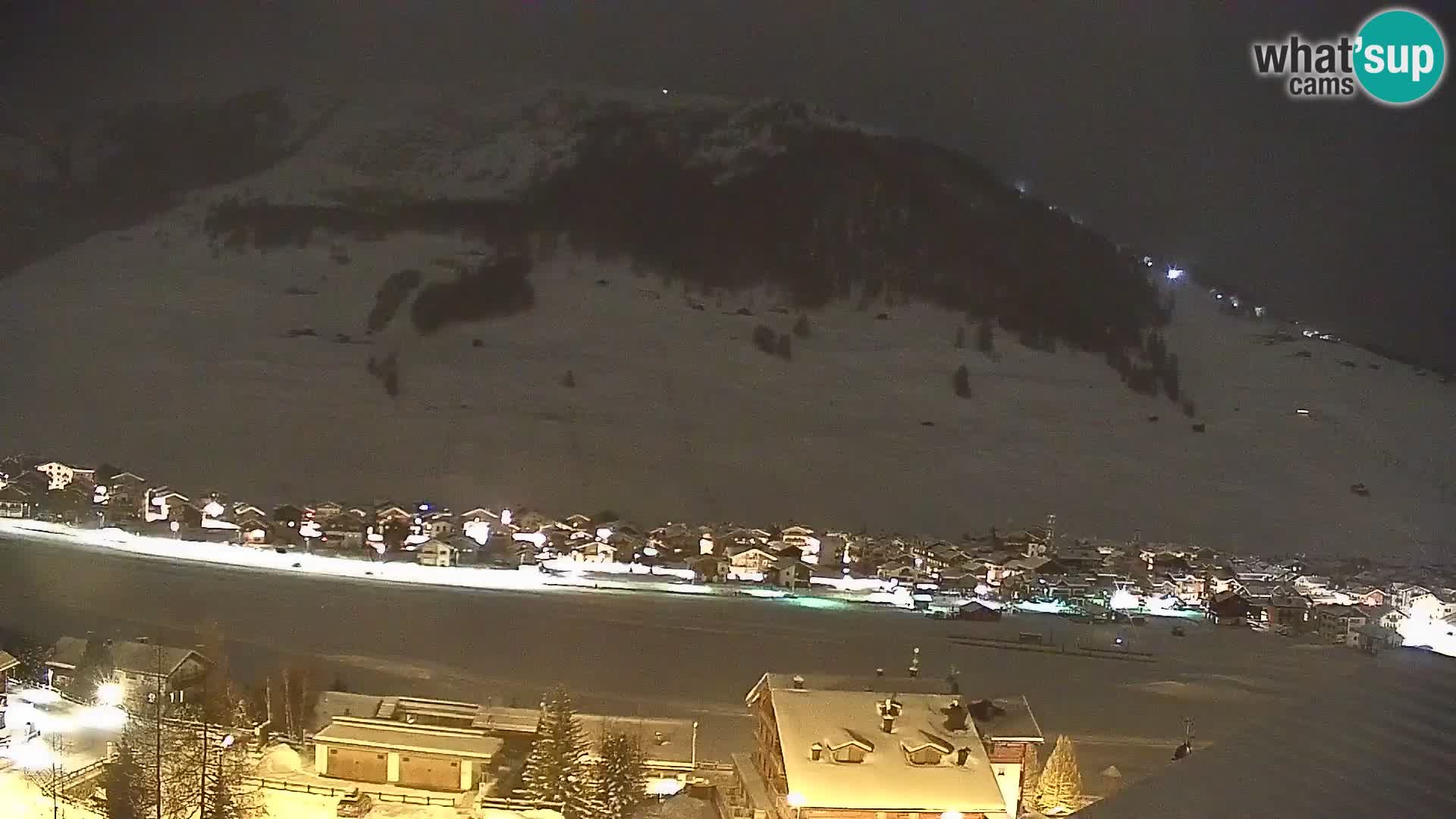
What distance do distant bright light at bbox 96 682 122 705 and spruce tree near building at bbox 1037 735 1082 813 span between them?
336 centimetres

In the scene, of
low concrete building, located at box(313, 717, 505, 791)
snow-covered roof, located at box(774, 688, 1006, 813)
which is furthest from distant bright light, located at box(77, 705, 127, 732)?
snow-covered roof, located at box(774, 688, 1006, 813)

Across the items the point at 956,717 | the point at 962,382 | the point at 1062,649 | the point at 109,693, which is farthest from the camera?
the point at 962,382

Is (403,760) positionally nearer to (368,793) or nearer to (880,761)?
(368,793)

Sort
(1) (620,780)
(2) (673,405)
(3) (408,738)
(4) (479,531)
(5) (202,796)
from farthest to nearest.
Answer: (2) (673,405) < (4) (479,531) < (3) (408,738) < (1) (620,780) < (5) (202,796)

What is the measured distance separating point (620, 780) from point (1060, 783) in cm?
153

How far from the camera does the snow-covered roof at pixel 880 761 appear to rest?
3166 millimetres

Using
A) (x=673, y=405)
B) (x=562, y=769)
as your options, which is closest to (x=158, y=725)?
(x=562, y=769)

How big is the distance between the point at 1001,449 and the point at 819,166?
9.02m

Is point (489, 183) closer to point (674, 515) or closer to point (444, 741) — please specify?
point (674, 515)

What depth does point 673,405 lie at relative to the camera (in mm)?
12953

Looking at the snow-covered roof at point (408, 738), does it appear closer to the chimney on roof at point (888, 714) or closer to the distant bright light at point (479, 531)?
the chimney on roof at point (888, 714)

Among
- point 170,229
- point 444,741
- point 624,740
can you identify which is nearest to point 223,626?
point 444,741

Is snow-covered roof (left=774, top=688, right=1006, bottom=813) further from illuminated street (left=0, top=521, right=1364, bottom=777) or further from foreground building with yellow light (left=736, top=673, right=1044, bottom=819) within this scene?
illuminated street (left=0, top=521, right=1364, bottom=777)

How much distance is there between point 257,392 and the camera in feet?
41.0
